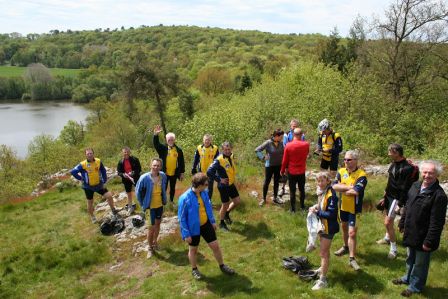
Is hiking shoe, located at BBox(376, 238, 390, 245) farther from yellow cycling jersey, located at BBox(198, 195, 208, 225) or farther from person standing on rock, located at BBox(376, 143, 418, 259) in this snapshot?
yellow cycling jersey, located at BBox(198, 195, 208, 225)

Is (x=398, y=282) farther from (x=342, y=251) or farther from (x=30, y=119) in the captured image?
(x=30, y=119)

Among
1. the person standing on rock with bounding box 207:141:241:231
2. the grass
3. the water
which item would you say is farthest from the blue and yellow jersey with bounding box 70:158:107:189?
the water

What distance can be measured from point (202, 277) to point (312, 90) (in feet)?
64.1

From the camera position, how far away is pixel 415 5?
2281 centimetres

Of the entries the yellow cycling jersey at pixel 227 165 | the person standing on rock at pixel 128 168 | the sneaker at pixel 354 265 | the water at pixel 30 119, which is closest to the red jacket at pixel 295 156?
the yellow cycling jersey at pixel 227 165

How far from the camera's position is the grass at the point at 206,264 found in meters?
6.21

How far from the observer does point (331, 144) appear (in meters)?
9.32

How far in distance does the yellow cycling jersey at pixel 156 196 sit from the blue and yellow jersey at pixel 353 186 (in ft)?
11.8

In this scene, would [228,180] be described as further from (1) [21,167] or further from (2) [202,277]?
(1) [21,167]

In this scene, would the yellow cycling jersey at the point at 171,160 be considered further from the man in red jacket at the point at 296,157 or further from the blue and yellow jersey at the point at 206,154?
the man in red jacket at the point at 296,157

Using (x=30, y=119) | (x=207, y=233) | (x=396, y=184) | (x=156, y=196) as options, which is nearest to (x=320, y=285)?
(x=207, y=233)

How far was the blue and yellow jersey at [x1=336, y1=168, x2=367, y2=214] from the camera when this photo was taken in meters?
6.18

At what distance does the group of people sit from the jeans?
0.04ft

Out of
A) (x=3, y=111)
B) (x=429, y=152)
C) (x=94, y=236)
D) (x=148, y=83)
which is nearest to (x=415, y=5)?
(x=429, y=152)
